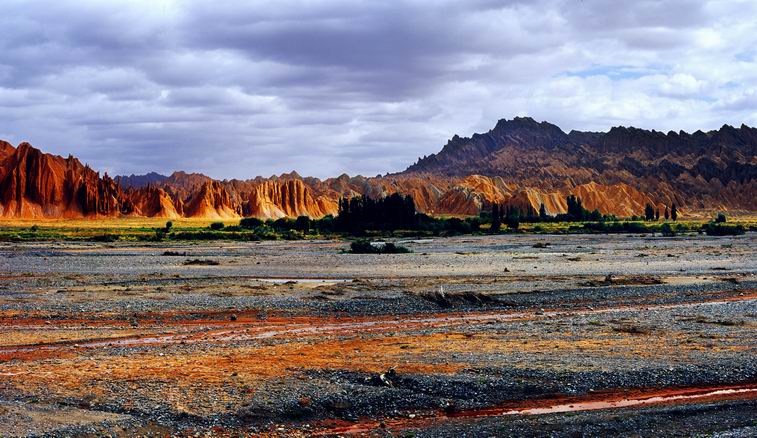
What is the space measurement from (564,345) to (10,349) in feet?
48.8

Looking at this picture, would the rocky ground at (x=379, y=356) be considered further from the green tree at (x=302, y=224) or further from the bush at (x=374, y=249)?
the green tree at (x=302, y=224)

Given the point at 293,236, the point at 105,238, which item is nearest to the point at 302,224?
the point at 293,236

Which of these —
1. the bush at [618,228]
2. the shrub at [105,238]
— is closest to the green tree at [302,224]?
the shrub at [105,238]

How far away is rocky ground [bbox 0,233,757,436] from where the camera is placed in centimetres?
1484

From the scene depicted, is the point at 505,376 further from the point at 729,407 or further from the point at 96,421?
the point at 96,421

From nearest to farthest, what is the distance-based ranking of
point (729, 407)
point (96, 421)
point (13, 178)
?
point (96, 421), point (729, 407), point (13, 178)

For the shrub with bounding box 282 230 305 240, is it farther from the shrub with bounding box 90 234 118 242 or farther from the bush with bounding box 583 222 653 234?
the bush with bounding box 583 222 653 234

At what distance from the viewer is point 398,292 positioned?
35.3 metres

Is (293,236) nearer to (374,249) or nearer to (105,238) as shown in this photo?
(105,238)

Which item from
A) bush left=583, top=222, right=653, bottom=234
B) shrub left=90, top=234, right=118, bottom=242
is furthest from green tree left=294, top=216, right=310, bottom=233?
bush left=583, top=222, right=653, bottom=234

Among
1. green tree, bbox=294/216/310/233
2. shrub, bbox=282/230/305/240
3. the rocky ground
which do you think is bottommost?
the rocky ground

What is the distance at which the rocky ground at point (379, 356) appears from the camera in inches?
584

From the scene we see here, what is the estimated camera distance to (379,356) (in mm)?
20078

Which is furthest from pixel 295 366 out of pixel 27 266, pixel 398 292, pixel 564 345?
pixel 27 266
